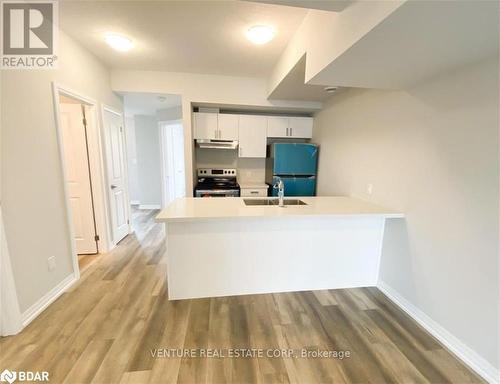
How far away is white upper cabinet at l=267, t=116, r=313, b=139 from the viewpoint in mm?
3861

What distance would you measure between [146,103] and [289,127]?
2.78m

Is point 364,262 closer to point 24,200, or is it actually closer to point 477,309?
point 477,309

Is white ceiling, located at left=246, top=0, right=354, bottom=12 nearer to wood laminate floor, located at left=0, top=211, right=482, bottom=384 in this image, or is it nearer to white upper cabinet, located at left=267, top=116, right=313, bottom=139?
wood laminate floor, located at left=0, top=211, right=482, bottom=384

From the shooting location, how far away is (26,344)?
1.60 meters

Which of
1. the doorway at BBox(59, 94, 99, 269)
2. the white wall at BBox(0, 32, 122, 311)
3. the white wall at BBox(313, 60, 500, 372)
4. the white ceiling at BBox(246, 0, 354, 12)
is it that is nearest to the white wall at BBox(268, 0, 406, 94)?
the white ceiling at BBox(246, 0, 354, 12)

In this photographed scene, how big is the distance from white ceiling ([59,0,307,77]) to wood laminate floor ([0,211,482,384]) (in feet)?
8.59

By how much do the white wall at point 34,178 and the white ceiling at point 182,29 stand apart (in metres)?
0.41

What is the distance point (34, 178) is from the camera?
190 centimetres

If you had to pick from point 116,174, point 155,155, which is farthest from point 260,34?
point 155,155

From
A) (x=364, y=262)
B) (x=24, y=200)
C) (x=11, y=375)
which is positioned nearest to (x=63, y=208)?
(x=24, y=200)

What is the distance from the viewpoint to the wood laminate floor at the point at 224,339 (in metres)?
1.41

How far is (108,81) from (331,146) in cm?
346

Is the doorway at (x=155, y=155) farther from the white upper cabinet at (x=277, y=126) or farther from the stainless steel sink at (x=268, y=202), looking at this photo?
the stainless steel sink at (x=268, y=202)

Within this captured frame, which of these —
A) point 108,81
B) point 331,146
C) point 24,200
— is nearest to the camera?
point 24,200
